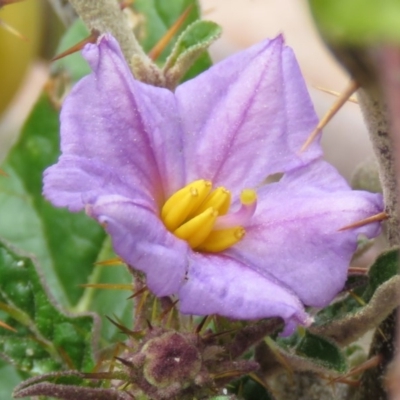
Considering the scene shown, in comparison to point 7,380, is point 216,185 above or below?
above

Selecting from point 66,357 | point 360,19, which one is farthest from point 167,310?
point 360,19

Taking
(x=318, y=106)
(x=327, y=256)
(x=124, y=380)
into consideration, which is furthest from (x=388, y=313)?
(x=318, y=106)

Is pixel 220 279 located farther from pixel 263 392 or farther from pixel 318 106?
pixel 318 106

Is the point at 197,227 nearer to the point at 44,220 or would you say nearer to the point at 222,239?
the point at 222,239

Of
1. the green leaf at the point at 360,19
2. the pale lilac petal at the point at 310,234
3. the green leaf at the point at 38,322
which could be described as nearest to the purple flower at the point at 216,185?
the pale lilac petal at the point at 310,234

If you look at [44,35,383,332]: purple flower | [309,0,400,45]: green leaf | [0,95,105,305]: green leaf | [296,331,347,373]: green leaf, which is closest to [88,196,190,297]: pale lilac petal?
[44,35,383,332]: purple flower

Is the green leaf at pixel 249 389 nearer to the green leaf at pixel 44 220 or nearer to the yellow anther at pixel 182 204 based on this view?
the yellow anther at pixel 182 204
